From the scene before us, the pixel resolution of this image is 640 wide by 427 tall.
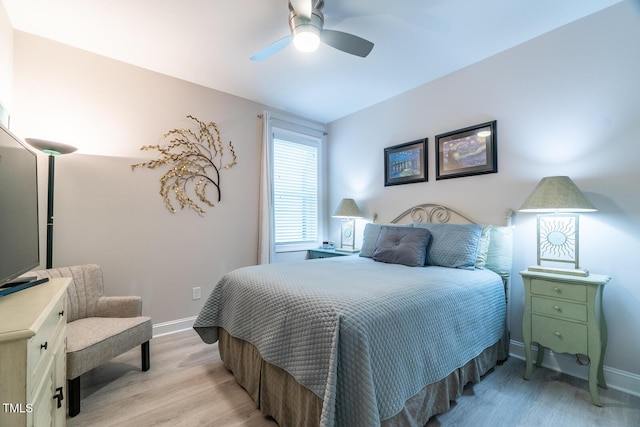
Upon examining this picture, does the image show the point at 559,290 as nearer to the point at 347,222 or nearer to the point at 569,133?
the point at 569,133

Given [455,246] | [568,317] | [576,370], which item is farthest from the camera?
A: [455,246]

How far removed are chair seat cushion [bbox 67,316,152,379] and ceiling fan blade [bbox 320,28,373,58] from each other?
2549 millimetres

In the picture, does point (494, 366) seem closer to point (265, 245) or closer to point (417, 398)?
point (417, 398)

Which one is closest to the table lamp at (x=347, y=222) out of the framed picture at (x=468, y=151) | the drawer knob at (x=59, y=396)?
the framed picture at (x=468, y=151)

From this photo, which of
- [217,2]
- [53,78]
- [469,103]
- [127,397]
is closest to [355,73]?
[469,103]

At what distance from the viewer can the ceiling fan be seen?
5.92 ft

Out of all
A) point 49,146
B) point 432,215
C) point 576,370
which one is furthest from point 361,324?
point 49,146

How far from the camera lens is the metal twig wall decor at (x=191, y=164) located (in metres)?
3.05

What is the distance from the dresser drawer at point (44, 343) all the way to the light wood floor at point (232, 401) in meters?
0.75

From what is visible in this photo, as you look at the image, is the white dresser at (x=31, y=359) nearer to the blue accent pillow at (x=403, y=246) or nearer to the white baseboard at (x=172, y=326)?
the white baseboard at (x=172, y=326)

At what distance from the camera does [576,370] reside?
2.17 metres

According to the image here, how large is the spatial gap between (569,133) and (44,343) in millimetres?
3453

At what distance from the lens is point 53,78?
248 cm

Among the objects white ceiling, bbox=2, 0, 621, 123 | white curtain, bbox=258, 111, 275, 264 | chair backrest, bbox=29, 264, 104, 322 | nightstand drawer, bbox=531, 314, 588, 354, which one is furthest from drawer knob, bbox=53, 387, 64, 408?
nightstand drawer, bbox=531, 314, 588, 354
